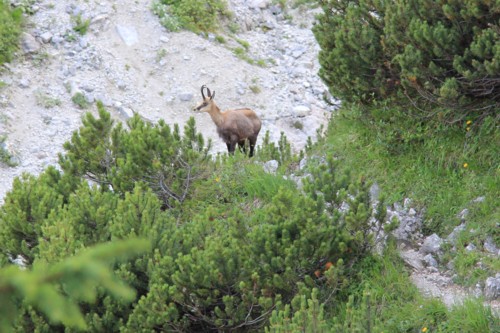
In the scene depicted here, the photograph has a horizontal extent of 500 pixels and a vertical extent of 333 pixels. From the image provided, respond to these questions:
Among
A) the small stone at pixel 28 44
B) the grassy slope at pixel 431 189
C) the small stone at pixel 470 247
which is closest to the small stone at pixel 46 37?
the small stone at pixel 28 44

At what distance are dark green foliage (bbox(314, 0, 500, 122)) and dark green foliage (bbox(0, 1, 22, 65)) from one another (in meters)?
11.3

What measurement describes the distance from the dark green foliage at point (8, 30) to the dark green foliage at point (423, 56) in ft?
37.0

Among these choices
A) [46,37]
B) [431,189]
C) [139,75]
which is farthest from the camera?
[139,75]

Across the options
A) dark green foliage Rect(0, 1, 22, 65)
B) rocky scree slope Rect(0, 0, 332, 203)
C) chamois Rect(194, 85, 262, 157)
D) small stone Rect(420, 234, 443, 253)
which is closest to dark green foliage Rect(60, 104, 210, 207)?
small stone Rect(420, 234, 443, 253)

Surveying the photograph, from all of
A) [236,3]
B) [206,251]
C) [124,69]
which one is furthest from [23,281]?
[236,3]

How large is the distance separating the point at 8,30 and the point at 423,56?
13.2 m

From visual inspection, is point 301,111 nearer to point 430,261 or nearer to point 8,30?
point 8,30

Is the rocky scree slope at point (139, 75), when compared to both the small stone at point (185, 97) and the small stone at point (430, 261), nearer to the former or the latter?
the small stone at point (185, 97)

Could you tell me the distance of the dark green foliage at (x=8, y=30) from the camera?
60.5 ft

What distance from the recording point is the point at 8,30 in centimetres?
1864

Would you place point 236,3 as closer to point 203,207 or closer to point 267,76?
point 267,76

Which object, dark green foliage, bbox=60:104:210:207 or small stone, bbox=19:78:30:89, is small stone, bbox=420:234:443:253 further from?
small stone, bbox=19:78:30:89

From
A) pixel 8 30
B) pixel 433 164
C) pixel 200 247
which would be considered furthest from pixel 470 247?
pixel 8 30

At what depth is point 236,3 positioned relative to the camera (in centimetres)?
2294
